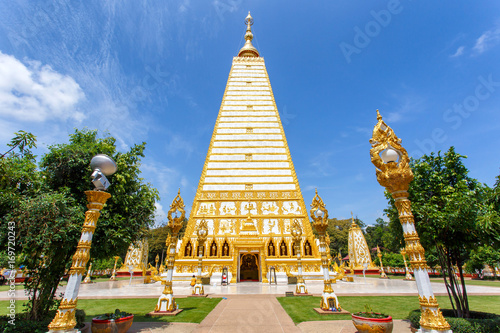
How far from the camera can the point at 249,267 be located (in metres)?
22.6

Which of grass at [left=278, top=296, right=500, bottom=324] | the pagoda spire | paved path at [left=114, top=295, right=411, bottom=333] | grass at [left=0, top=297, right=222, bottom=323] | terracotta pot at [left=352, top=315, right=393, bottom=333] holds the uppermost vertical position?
the pagoda spire

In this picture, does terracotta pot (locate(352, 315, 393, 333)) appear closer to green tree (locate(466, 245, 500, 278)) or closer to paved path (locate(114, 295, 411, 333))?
paved path (locate(114, 295, 411, 333))

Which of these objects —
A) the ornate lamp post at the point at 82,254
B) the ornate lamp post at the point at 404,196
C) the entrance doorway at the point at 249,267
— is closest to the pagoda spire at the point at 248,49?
the entrance doorway at the point at 249,267

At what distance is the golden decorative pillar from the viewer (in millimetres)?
4688

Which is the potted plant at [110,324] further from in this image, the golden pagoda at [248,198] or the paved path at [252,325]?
the golden pagoda at [248,198]

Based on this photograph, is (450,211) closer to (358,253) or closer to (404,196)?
(404,196)

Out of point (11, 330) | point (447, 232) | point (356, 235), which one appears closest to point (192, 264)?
point (11, 330)

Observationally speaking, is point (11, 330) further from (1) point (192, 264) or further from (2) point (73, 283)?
(1) point (192, 264)

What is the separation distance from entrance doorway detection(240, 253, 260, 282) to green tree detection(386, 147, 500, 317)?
15.9m

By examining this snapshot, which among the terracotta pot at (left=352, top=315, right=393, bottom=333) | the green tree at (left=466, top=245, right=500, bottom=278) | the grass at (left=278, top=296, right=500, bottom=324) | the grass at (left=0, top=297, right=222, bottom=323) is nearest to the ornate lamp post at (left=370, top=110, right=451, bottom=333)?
the terracotta pot at (left=352, top=315, right=393, bottom=333)

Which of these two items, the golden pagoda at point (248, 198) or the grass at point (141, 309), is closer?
the grass at point (141, 309)

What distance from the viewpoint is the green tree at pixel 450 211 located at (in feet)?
21.2

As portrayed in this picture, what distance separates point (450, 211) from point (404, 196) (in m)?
2.61

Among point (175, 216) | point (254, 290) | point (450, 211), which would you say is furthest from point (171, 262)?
point (450, 211)
